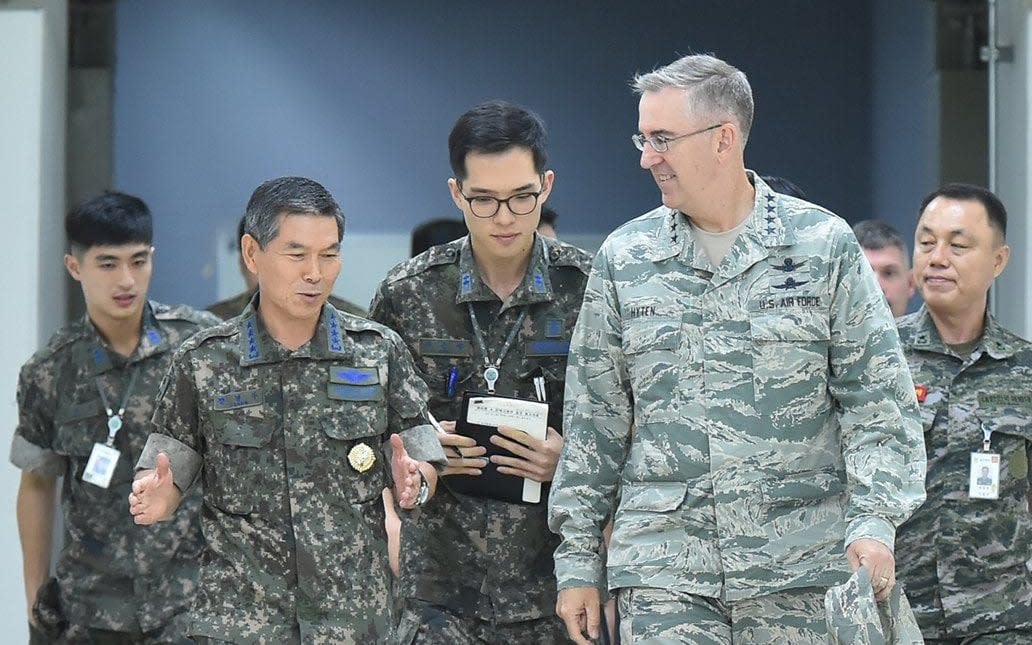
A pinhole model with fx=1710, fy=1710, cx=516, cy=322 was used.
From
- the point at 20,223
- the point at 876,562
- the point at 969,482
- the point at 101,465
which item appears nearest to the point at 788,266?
the point at 876,562

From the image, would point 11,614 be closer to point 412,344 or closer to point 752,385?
point 412,344

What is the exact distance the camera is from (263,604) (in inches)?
163

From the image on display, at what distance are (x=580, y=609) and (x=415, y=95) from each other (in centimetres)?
475

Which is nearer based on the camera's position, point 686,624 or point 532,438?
point 686,624

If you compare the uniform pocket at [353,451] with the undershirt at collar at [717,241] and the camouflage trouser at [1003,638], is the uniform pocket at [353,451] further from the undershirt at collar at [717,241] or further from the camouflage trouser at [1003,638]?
the camouflage trouser at [1003,638]

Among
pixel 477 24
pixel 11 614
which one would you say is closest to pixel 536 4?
pixel 477 24

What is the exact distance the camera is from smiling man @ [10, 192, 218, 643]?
5.53 m

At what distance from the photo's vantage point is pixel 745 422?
12.7 feet

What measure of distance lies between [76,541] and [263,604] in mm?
1641

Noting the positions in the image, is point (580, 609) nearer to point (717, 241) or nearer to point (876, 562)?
point (876, 562)

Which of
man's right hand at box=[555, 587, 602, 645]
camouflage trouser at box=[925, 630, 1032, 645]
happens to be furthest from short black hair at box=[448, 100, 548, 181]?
camouflage trouser at box=[925, 630, 1032, 645]

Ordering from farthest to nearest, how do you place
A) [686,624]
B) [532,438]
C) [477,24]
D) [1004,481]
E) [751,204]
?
[477,24] → [1004,481] → [532,438] → [751,204] → [686,624]

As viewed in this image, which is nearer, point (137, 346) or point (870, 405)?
point (870, 405)

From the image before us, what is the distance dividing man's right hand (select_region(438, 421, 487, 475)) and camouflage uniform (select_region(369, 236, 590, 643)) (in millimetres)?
124
